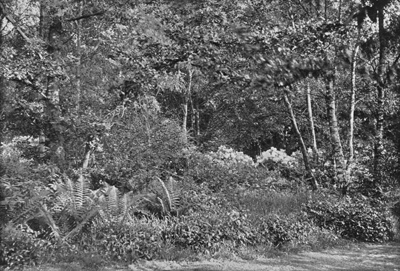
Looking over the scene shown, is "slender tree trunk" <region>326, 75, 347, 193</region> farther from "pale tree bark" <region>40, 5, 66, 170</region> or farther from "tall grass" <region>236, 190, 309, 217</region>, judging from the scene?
"pale tree bark" <region>40, 5, 66, 170</region>

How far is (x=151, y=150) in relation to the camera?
980 centimetres

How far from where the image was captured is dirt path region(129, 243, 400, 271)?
5.33m

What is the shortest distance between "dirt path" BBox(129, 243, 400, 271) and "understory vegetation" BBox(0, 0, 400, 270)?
0.21 m

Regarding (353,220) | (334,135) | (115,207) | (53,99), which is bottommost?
(353,220)

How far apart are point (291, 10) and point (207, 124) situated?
10.1m

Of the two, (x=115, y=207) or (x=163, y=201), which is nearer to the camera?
(x=115, y=207)

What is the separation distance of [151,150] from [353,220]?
4.68 meters

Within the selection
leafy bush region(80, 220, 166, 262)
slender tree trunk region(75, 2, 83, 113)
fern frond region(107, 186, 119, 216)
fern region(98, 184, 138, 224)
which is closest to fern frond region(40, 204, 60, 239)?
leafy bush region(80, 220, 166, 262)

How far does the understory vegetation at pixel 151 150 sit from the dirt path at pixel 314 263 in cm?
21

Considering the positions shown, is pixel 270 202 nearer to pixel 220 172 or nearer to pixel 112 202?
pixel 220 172

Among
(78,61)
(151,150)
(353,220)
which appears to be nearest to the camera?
(353,220)

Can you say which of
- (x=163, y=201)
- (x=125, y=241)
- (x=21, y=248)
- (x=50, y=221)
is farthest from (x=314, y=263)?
(x=21, y=248)

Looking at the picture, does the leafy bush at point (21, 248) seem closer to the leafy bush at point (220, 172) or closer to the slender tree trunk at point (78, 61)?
the slender tree trunk at point (78, 61)

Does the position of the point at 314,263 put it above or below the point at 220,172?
below
